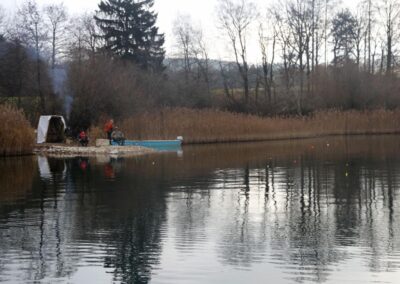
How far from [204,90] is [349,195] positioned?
43234 mm

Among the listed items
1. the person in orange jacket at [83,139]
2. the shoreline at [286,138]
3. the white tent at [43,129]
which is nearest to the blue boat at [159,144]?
the person in orange jacket at [83,139]

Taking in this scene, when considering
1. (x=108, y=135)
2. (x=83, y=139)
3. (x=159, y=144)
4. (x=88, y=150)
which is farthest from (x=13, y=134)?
(x=159, y=144)

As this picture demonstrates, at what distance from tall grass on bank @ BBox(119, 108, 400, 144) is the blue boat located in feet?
4.93

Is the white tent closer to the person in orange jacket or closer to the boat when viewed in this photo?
the person in orange jacket

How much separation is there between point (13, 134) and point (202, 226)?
21.7 m

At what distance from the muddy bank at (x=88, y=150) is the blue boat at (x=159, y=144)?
218 cm

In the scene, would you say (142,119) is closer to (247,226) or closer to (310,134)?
(310,134)

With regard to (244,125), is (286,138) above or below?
below

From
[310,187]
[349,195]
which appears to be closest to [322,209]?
[349,195]

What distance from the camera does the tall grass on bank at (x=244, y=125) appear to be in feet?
128

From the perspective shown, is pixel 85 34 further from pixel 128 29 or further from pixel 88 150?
pixel 88 150

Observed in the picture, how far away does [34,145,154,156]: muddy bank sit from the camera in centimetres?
3266

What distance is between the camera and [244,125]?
43531 mm

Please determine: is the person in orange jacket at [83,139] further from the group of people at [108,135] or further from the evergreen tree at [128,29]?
the evergreen tree at [128,29]
